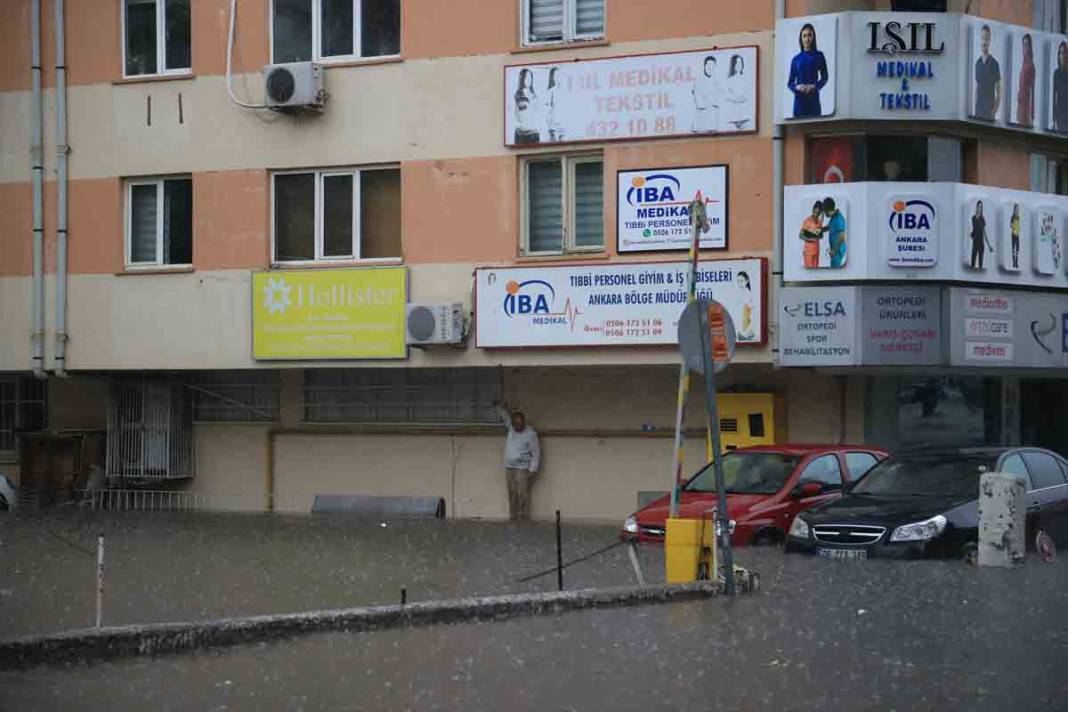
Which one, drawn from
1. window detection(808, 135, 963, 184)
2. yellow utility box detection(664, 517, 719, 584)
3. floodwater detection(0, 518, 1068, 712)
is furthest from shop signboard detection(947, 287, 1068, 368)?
yellow utility box detection(664, 517, 719, 584)

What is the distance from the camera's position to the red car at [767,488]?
1952 centimetres

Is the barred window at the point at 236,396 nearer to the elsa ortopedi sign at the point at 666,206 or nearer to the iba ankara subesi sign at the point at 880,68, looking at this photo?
the elsa ortopedi sign at the point at 666,206

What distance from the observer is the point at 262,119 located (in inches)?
1061

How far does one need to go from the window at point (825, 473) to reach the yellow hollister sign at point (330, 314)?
7.67m

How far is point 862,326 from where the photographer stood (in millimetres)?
23422

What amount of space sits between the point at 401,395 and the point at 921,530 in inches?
474

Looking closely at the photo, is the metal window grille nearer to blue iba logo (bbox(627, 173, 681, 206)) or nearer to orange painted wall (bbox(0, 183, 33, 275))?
orange painted wall (bbox(0, 183, 33, 275))

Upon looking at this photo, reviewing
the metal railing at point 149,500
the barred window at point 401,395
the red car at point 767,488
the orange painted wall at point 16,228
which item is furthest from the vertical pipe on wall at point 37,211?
the red car at point 767,488

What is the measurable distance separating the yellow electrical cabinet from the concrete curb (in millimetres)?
10178

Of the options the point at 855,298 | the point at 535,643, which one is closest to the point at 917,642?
the point at 535,643

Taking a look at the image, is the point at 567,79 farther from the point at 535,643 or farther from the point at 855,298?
the point at 535,643

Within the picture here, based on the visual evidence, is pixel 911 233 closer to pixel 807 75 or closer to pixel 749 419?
pixel 807 75

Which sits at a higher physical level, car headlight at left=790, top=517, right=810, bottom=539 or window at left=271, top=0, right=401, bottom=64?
window at left=271, top=0, right=401, bottom=64

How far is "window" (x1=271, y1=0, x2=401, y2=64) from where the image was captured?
26.6 meters
